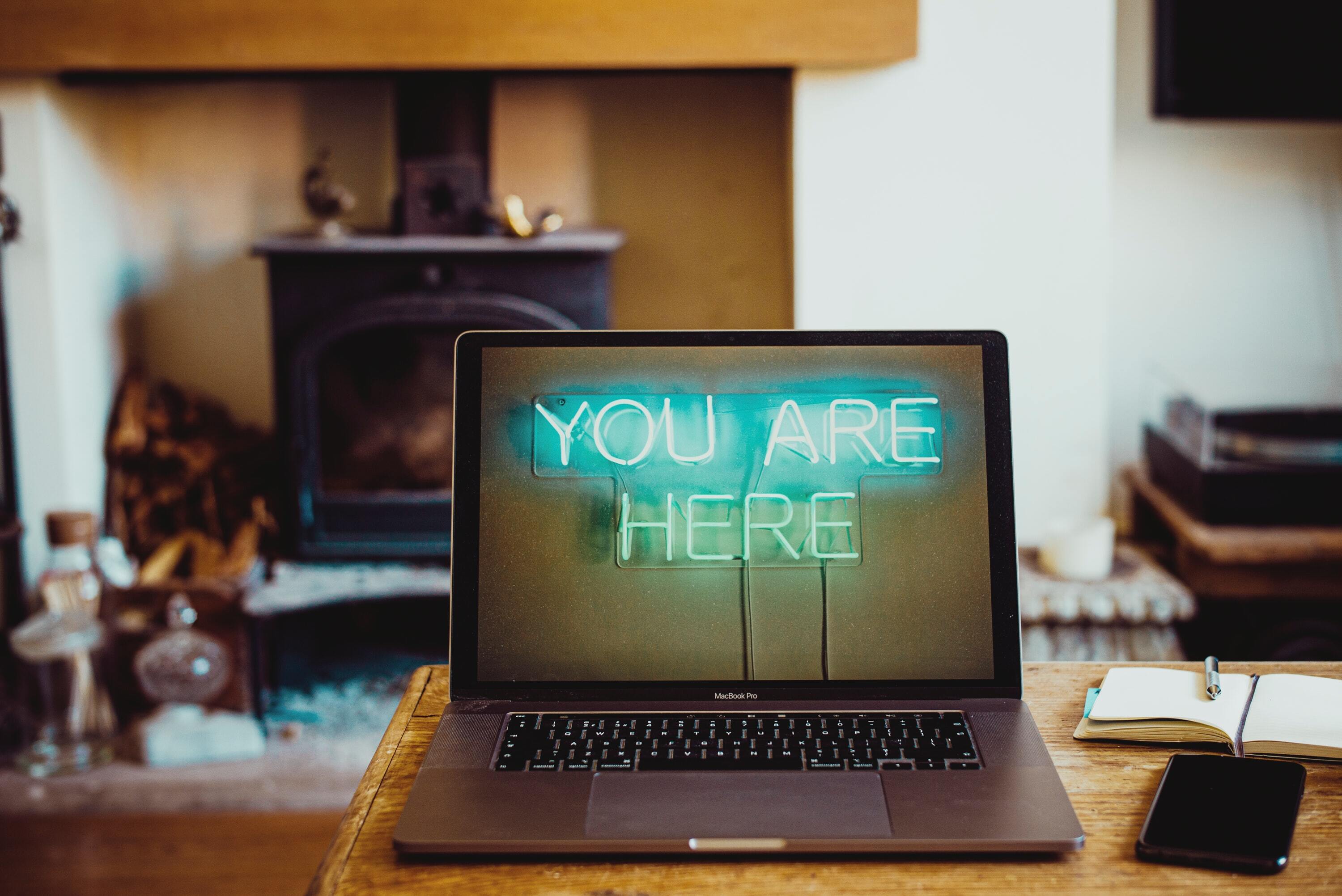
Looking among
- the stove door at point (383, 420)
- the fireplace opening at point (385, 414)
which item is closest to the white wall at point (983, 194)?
the stove door at point (383, 420)

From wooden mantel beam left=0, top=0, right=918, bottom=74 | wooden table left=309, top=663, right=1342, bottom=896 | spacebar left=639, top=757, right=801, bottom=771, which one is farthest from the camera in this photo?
wooden mantel beam left=0, top=0, right=918, bottom=74

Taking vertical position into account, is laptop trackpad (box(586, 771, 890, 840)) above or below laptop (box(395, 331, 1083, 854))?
below

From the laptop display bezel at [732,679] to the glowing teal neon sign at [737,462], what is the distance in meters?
0.05

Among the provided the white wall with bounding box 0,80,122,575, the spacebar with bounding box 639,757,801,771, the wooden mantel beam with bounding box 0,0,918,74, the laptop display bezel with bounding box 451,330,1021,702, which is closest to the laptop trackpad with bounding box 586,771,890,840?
the spacebar with bounding box 639,757,801,771

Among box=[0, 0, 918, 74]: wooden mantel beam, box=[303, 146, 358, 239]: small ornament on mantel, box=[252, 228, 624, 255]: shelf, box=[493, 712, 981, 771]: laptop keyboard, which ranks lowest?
box=[493, 712, 981, 771]: laptop keyboard

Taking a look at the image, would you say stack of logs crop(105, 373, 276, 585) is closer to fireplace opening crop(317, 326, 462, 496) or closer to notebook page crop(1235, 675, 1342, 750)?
fireplace opening crop(317, 326, 462, 496)

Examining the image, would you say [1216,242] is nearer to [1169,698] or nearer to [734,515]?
[1169,698]

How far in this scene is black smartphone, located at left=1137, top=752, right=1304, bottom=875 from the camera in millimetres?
757

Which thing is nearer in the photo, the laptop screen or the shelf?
the laptop screen

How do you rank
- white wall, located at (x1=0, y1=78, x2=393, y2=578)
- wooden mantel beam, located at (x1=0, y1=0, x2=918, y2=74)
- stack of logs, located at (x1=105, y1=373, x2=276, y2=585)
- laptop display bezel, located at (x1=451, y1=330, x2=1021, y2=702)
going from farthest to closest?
stack of logs, located at (x1=105, y1=373, x2=276, y2=585) < white wall, located at (x1=0, y1=78, x2=393, y2=578) < wooden mantel beam, located at (x1=0, y1=0, x2=918, y2=74) < laptop display bezel, located at (x1=451, y1=330, x2=1021, y2=702)

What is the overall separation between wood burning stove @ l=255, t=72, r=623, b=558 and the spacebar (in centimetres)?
143

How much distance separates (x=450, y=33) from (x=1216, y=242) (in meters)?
1.67

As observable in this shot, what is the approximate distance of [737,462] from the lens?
100 centimetres

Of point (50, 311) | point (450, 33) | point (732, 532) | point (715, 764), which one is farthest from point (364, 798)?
point (50, 311)
